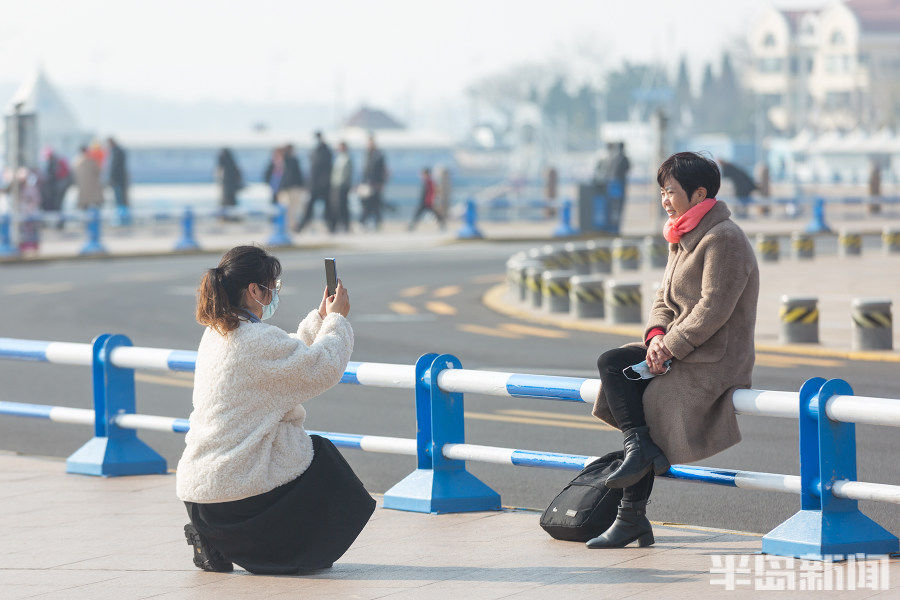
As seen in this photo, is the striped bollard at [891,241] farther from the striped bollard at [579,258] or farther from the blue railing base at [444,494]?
the blue railing base at [444,494]

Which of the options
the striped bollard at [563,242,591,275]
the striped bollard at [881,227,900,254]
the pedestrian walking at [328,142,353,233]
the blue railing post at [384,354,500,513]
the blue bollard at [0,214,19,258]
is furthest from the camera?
the pedestrian walking at [328,142,353,233]

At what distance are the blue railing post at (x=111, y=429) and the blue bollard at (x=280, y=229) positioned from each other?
73.8 feet

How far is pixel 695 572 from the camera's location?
6.02 metres

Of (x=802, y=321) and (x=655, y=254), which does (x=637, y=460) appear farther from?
(x=655, y=254)

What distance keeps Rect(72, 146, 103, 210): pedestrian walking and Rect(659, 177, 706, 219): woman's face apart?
1145 inches

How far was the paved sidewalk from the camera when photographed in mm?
5828

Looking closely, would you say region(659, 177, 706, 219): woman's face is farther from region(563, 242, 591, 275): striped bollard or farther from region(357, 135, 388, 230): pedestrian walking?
region(357, 135, 388, 230): pedestrian walking

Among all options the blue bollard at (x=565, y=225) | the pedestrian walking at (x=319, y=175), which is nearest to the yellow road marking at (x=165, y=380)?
the pedestrian walking at (x=319, y=175)

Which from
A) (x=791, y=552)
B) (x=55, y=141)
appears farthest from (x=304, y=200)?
(x=55, y=141)

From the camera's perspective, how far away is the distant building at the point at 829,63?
533ft

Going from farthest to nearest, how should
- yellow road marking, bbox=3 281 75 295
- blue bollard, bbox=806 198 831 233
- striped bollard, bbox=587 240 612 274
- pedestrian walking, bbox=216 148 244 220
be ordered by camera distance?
blue bollard, bbox=806 198 831 233 → pedestrian walking, bbox=216 148 244 220 → striped bollard, bbox=587 240 612 274 → yellow road marking, bbox=3 281 75 295

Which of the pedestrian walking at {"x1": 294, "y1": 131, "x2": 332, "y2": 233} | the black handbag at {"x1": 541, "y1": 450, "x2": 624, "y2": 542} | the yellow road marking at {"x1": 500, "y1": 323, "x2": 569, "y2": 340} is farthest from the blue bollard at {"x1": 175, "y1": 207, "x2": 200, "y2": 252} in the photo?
the black handbag at {"x1": 541, "y1": 450, "x2": 624, "y2": 542}

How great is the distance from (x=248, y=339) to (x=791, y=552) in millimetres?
2296

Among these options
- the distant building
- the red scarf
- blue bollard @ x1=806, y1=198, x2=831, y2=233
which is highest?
the distant building
